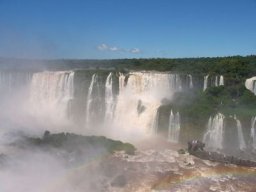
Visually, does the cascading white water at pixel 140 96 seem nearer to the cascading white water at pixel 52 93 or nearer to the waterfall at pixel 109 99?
the waterfall at pixel 109 99

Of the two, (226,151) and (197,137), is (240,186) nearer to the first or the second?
(226,151)

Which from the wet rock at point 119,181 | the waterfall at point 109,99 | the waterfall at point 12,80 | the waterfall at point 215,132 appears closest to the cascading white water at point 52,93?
the waterfall at point 12,80

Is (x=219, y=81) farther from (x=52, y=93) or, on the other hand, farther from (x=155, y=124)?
(x=52, y=93)

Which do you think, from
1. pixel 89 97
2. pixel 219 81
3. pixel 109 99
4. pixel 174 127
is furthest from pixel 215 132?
pixel 89 97

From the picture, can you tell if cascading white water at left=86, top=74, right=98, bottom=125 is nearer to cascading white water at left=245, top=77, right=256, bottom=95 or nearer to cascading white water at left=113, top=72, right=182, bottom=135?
cascading white water at left=113, top=72, right=182, bottom=135

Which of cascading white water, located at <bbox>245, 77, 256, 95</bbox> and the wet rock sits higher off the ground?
cascading white water, located at <bbox>245, 77, 256, 95</bbox>

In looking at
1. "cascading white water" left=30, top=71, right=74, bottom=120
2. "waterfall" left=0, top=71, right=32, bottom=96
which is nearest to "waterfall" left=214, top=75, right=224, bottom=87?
"cascading white water" left=30, top=71, right=74, bottom=120

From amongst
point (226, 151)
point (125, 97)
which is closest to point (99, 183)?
point (226, 151)
